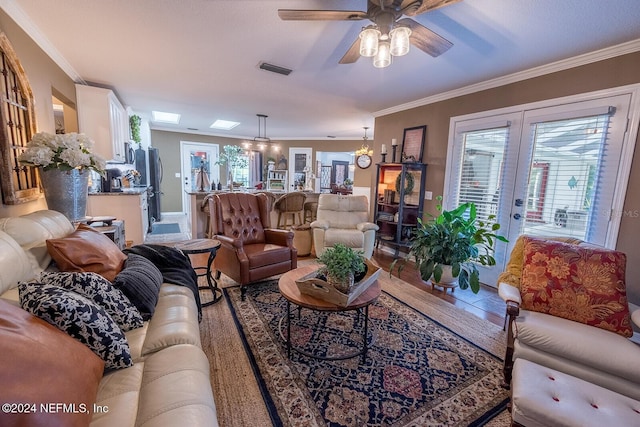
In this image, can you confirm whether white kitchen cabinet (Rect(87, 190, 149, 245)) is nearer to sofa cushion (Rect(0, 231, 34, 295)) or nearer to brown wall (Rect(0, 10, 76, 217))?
brown wall (Rect(0, 10, 76, 217))

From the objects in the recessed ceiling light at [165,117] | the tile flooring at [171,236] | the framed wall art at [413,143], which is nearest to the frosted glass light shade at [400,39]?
the framed wall art at [413,143]

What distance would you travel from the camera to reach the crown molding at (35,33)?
195 centimetres

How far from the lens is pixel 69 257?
4.89 feet

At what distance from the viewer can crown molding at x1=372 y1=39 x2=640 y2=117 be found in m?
2.27

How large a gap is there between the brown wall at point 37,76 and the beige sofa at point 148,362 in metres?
0.73

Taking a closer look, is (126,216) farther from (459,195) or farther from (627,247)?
(627,247)

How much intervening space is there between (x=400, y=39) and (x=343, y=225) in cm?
283

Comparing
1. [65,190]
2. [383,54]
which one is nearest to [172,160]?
[65,190]

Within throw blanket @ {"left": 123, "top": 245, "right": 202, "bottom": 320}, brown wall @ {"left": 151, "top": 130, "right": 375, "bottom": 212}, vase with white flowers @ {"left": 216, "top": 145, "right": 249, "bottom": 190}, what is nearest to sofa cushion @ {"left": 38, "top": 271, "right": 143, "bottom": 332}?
throw blanket @ {"left": 123, "top": 245, "right": 202, "bottom": 320}

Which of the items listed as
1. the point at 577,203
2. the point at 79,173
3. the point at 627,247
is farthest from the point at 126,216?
the point at 627,247

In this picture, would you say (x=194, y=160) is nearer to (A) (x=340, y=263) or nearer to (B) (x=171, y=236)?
(B) (x=171, y=236)

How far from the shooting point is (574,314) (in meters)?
1.69

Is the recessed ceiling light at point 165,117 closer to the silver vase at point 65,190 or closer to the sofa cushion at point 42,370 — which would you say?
the silver vase at point 65,190

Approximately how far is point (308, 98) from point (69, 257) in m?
3.46
